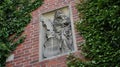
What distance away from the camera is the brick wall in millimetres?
5113

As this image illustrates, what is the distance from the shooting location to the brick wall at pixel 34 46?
201 inches

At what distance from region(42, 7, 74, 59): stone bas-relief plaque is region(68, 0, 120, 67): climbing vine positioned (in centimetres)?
29

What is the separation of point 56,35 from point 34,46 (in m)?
0.45

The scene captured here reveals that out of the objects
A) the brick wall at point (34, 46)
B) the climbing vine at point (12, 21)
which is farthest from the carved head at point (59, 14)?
the climbing vine at point (12, 21)

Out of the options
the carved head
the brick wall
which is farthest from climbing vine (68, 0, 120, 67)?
the carved head

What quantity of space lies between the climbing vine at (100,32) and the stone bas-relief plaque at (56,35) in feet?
0.96

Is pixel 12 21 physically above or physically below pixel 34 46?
above

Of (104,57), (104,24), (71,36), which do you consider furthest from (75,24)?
(104,57)

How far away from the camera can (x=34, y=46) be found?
18.1 feet

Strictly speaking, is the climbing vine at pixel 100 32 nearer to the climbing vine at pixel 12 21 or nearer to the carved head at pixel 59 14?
the carved head at pixel 59 14

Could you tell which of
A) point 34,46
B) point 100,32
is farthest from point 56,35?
point 100,32

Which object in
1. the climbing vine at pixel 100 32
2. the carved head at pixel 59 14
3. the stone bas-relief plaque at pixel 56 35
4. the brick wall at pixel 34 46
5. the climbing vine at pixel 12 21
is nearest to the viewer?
the climbing vine at pixel 100 32

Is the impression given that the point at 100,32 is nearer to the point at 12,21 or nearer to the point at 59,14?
the point at 59,14

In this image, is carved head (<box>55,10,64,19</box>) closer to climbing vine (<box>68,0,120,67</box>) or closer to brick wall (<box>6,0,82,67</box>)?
brick wall (<box>6,0,82,67</box>)
